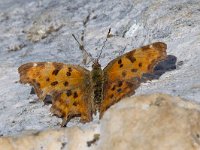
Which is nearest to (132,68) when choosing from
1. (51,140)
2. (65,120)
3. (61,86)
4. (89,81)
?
(89,81)

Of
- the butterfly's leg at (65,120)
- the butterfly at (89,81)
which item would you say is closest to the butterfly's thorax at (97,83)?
the butterfly at (89,81)

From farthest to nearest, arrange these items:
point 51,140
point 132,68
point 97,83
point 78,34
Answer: point 78,34, point 97,83, point 132,68, point 51,140

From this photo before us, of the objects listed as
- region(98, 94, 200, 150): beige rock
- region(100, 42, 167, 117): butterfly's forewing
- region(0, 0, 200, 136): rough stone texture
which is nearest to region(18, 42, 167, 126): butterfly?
region(100, 42, 167, 117): butterfly's forewing

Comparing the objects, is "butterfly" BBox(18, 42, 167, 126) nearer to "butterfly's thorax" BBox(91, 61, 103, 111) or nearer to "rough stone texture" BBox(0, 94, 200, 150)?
"butterfly's thorax" BBox(91, 61, 103, 111)

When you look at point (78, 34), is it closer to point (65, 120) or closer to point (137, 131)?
point (65, 120)

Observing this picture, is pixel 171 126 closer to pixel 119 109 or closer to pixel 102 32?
pixel 119 109

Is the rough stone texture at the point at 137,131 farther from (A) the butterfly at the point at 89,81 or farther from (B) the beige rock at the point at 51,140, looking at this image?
(A) the butterfly at the point at 89,81

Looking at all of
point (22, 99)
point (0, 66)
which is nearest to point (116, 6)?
point (0, 66)
